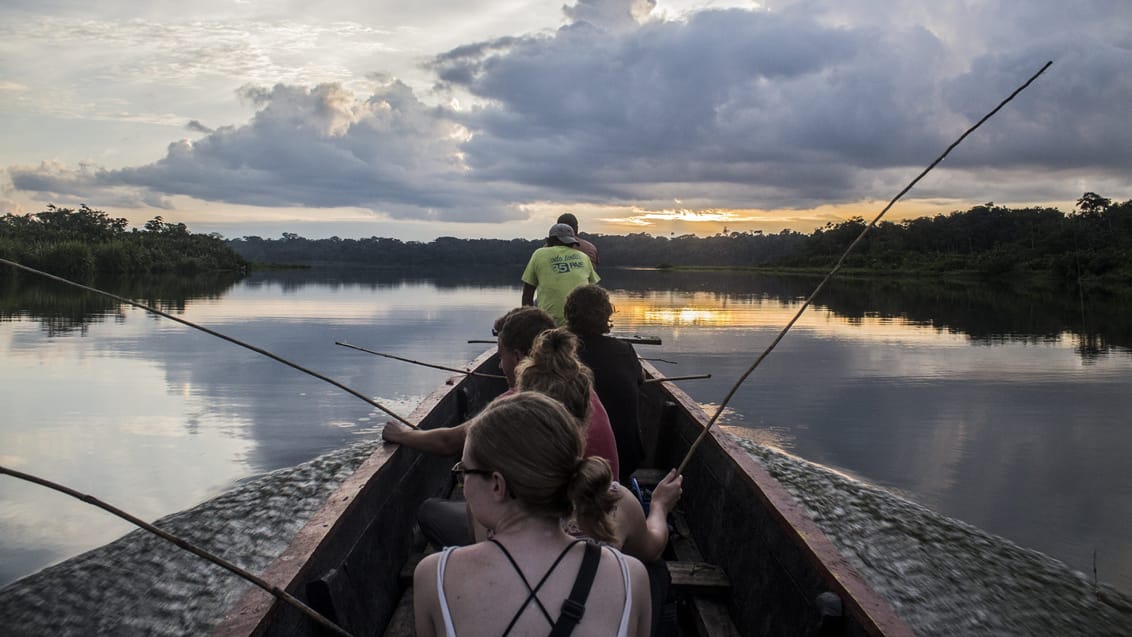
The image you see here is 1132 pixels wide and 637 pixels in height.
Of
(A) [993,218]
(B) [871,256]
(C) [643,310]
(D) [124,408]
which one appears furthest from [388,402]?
(A) [993,218]

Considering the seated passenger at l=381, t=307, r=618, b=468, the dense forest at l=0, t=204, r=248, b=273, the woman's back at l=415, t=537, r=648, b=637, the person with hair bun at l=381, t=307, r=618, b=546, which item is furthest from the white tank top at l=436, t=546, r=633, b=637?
the dense forest at l=0, t=204, r=248, b=273

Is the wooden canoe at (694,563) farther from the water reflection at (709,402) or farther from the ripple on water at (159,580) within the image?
the water reflection at (709,402)

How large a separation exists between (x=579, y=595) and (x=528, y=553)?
0.42 ft

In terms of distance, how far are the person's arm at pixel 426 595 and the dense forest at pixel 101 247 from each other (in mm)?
46909

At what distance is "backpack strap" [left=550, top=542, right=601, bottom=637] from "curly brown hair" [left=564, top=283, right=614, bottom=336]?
Result: 89.2 inches

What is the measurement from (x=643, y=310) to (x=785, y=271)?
69.0 m

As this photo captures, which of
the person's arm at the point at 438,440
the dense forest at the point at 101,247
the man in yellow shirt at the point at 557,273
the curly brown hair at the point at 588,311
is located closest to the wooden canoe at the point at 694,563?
the person's arm at the point at 438,440

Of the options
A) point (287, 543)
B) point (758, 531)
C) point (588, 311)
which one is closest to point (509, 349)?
point (588, 311)

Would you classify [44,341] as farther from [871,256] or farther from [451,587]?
[871,256]

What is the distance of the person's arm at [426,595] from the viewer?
5.01 ft

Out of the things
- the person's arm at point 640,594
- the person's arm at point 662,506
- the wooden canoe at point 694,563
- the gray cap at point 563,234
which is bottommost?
the wooden canoe at point 694,563

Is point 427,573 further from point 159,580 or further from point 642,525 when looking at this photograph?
point 159,580

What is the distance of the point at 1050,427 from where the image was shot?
32.2 ft

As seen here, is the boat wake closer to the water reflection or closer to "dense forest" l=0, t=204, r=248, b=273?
the water reflection
